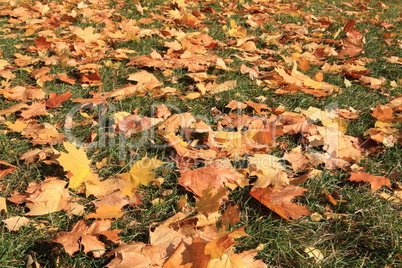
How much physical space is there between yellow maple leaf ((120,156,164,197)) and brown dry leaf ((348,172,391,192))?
3.33ft

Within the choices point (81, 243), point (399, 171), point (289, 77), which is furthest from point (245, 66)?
point (81, 243)

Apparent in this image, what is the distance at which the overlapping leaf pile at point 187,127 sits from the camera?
152 cm

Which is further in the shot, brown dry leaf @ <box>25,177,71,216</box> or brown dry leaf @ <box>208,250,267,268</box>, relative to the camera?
brown dry leaf @ <box>25,177,71,216</box>

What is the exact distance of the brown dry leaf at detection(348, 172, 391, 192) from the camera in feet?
5.82

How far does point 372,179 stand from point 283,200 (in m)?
0.51

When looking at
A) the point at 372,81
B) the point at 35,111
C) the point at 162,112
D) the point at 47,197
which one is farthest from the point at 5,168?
the point at 372,81

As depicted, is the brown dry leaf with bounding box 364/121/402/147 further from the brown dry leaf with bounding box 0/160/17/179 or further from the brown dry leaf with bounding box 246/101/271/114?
the brown dry leaf with bounding box 0/160/17/179

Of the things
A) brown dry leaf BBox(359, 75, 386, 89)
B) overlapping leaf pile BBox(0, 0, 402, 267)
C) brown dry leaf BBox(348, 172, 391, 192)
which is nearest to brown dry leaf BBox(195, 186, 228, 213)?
overlapping leaf pile BBox(0, 0, 402, 267)

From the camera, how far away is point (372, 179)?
1803 millimetres

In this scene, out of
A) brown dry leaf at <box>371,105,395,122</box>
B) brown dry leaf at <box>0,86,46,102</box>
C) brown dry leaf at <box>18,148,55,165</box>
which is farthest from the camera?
brown dry leaf at <box>0,86,46,102</box>

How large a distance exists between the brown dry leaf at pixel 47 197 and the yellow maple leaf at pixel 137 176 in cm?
28

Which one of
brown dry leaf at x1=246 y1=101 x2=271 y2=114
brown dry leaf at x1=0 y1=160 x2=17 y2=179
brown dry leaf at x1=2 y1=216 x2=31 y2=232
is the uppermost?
brown dry leaf at x1=246 y1=101 x2=271 y2=114

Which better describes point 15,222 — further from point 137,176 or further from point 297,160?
point 297,160

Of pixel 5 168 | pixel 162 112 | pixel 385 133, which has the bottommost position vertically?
pixel 5 168
